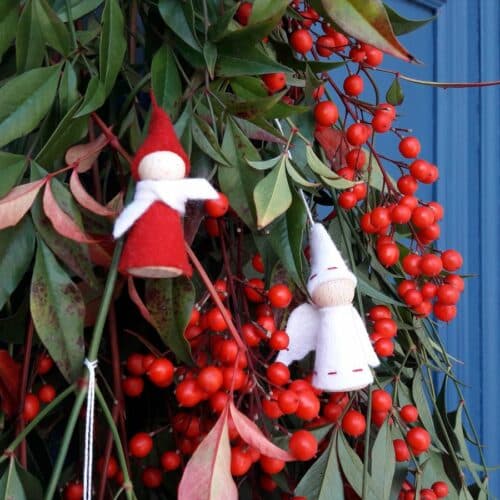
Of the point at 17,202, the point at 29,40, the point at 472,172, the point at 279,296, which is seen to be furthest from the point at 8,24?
the point at 472,172

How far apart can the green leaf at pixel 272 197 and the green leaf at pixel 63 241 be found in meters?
0.10

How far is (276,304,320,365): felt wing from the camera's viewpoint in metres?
0.44

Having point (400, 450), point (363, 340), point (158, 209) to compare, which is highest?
point (158, 209)

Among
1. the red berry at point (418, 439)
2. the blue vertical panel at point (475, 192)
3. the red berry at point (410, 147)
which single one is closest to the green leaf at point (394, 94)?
the red berry at point (410, 147)

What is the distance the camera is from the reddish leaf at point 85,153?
1.35ft

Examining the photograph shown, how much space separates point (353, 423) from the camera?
0.46 m

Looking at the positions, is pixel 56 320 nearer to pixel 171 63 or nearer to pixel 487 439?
pixel 171 63

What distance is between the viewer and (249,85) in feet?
1.49

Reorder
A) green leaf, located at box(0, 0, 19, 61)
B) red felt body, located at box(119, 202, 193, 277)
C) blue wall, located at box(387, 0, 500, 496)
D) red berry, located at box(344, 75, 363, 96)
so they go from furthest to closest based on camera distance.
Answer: blue wall, located at box(387, 0, 500, 496) → red berry, located at box(344, 75, 363, 96) → green leaf, located at box(0, 0, 19, 61) → red felt body, located at box(119, 202, 193, 277)

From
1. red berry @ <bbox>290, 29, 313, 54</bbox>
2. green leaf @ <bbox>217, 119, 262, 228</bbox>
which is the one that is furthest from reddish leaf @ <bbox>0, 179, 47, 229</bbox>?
red berry @ <bbox>290, 29, 313, 54</bbox>

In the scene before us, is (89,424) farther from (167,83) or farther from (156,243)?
(167,83)

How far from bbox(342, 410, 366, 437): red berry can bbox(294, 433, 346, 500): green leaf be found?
11 millimetres

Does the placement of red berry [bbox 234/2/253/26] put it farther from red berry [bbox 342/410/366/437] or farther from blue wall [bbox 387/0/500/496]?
blue wall [bbox 387/0/500/496]

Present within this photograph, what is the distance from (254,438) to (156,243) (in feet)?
0.39
